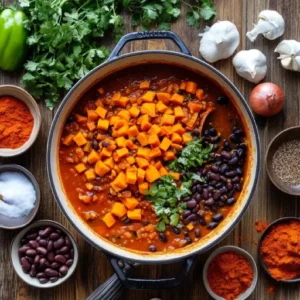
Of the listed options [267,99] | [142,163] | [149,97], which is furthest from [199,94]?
[142,163]

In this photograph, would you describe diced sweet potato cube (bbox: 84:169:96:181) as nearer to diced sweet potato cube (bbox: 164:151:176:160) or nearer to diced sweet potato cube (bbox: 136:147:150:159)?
diced sweet potato cube (bbox: 136:147:150:159)

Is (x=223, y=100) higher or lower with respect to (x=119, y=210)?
higher

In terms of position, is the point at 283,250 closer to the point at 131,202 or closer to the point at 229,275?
the point at 229,275

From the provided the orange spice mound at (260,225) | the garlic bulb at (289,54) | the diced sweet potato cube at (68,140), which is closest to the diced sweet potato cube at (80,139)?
the diced sweet potato cube at (68,140)

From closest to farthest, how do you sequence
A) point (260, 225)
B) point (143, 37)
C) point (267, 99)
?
point (143, 37) → point (267, 99) → point (260, 225)

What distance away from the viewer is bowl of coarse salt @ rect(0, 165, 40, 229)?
3930 millimetres

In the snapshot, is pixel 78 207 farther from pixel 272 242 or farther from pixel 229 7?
pixel 229 7

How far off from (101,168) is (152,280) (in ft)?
2.19

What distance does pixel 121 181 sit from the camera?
3783mm

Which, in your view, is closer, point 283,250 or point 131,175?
point 131,175

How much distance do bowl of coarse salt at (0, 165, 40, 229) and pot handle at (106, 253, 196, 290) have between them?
57 cm

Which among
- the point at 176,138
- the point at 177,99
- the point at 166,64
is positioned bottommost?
the point at 176,138

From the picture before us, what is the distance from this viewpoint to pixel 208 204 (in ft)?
12.5

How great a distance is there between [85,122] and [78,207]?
478 millimetres
